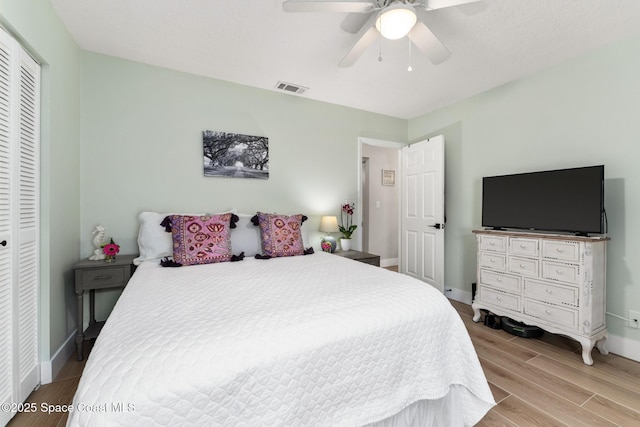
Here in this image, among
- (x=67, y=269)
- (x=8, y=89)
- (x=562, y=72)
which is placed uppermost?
(x=562, y=72)

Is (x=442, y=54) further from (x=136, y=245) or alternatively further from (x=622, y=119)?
(x=136, y=245)

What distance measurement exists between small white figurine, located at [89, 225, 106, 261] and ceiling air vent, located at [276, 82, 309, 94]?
221 centimetres

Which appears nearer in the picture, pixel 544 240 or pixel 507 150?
pixel 544 240

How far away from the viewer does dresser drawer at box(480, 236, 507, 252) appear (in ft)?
8.86

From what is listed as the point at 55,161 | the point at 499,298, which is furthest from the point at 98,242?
the point at 499,298

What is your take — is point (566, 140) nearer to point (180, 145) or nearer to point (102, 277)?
point (180, 145)

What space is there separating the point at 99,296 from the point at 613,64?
4.79m

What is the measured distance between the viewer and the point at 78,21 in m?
2.09

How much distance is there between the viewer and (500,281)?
8.93 ft

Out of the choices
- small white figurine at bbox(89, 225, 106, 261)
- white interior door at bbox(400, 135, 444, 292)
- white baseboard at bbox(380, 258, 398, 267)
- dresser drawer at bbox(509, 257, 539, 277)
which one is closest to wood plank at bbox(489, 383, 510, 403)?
dresser drawer at bbox(509, 257, 539, 277)

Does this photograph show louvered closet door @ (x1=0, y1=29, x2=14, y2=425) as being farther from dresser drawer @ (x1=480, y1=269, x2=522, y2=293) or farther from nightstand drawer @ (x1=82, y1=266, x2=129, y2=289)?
dresser drawer @ (x1=480, y1=269, x2=522, y2=293)

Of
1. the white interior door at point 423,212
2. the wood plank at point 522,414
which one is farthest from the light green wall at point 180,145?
the wood plank at point 522,414

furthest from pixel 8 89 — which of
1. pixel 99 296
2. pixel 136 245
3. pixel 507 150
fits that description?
pixel 507 150

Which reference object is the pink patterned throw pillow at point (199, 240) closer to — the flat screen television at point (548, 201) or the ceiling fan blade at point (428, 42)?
the ceiling fan blade at point (428, 42)
